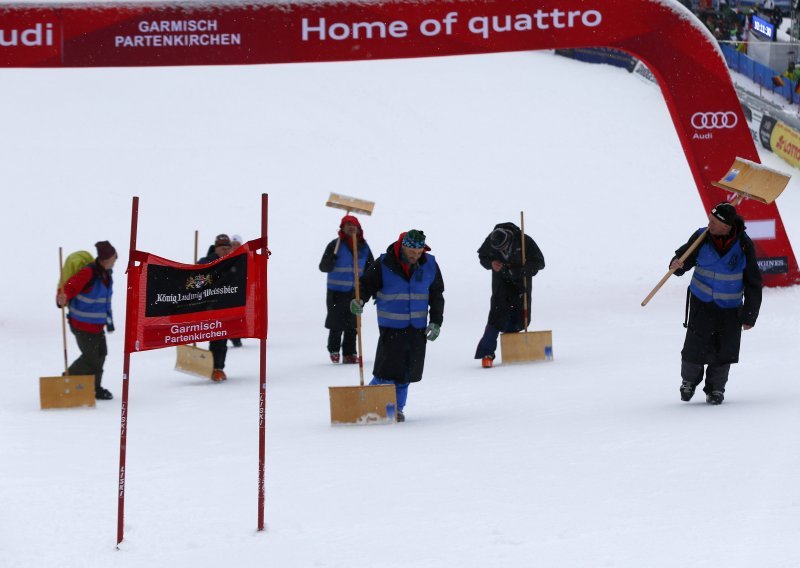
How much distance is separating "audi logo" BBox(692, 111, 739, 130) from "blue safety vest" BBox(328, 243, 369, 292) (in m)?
5.13

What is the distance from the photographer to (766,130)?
25.2 metres

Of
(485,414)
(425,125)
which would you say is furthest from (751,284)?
(425,125)

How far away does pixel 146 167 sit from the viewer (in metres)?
22.3

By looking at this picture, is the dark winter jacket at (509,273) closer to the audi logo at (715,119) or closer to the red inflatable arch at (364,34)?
the red inflatable arch at (364,34)

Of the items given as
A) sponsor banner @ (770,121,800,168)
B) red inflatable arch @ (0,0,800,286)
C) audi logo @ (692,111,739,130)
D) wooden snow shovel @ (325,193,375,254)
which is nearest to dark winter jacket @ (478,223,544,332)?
wooden snow shovel @ (325,193,375,254)

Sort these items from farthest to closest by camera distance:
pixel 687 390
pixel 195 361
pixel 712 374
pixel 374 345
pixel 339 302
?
pixel 374 345
pixel 339 302
pixel 195 361
pixel 687 390
pixel 712 374

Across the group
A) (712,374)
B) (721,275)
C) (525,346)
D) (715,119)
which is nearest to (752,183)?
(721,275)

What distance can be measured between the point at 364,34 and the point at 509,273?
171 inches

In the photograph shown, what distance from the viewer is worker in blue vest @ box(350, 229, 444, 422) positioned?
8.43 m

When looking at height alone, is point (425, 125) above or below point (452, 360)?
above

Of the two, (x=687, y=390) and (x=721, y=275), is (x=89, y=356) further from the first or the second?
(x=721, y=275)

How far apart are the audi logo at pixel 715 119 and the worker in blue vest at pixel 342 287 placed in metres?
5.12

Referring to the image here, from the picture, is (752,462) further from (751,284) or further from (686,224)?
(686,224)

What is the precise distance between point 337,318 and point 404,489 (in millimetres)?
5745
